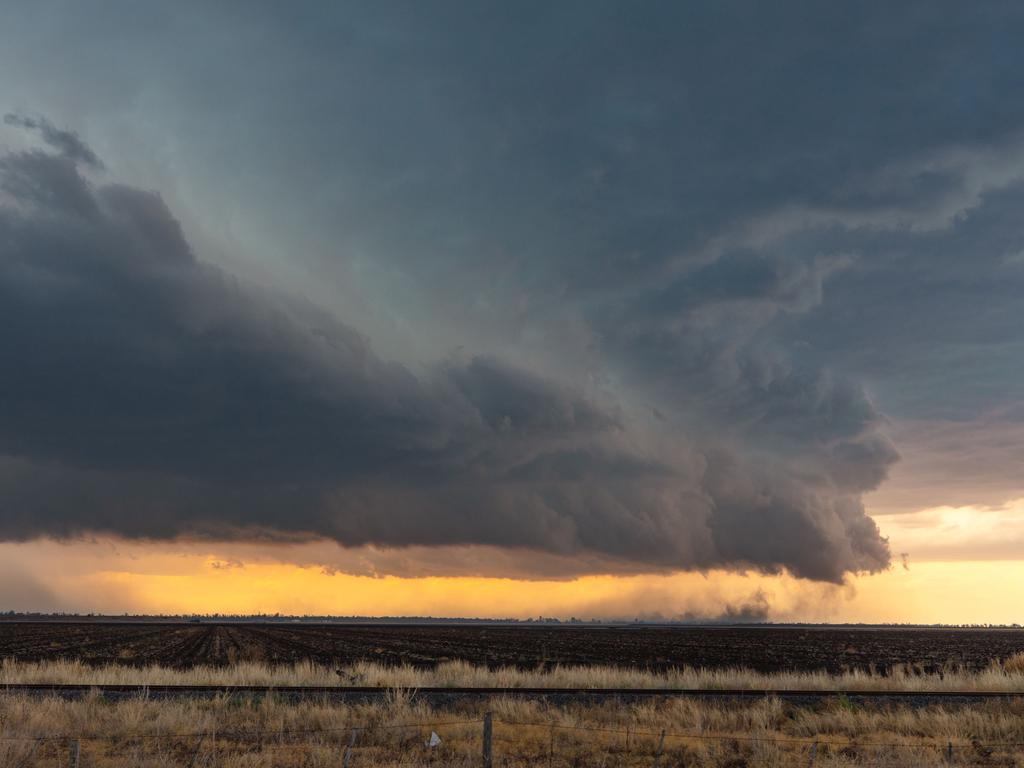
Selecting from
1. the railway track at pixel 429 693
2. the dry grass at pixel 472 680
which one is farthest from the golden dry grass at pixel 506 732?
the dry grass at pixel 472 680

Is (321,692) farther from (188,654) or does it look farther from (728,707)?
(188,654)

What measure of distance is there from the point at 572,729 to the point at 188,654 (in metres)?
47.5

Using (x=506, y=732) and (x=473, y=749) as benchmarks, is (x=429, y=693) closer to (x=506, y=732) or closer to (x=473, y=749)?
(x=506, y=732)

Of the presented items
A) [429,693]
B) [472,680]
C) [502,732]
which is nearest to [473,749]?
[502,732]

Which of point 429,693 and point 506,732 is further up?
point 429,693

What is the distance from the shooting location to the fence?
17875mm

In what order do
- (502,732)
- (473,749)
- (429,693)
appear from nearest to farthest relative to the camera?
(473,749)
(502,732)
(429,693)

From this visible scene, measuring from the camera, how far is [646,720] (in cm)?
2350

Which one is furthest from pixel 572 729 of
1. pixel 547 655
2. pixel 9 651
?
pixel 9 651

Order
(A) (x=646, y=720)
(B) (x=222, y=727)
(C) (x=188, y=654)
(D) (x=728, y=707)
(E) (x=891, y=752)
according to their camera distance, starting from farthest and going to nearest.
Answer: (C) (x=188, y=654)
(D) (x=728, y=707)
(A) (x=646, y=720)
(B) (x=222, y=727)
(E) (x=891, y=752)

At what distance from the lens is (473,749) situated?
19734 mm

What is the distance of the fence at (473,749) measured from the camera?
17875mm

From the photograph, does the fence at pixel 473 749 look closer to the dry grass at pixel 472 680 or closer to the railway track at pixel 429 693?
the railway track at pixel 429 693

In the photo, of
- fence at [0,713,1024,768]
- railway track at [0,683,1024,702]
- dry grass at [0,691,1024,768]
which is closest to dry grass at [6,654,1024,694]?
railway track at [0,683,1024,702]
